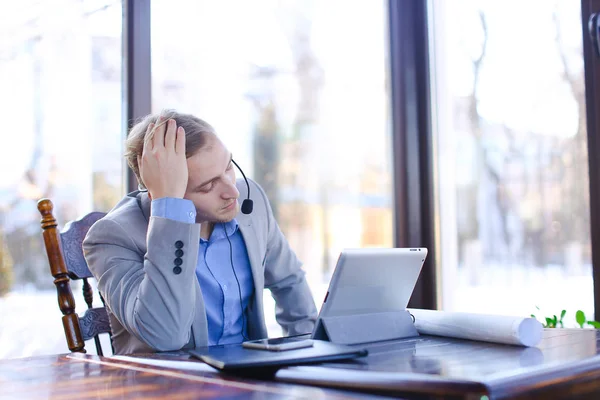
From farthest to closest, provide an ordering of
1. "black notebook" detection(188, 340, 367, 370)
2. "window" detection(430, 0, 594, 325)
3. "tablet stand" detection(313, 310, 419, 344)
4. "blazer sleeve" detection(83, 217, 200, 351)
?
"window" detection(430, 0, 594, 325)
"blazer sleeve" detection(83, 217, 200, 351)
"tablet stand" detection(313, 310, 419, 344)
"black notebook" detection(188, 340, 367, 370)

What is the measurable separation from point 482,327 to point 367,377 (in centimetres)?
42

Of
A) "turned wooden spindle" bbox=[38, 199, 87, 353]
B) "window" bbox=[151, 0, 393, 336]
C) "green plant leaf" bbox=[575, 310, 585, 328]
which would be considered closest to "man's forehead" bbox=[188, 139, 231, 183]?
"turned wooden spindle" bbox=[38, 199, 87, 353]

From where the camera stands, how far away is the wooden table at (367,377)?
84 centimetres

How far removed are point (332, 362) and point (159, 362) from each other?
0.99 ft

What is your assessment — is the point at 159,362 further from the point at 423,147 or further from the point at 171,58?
the point at 423,147

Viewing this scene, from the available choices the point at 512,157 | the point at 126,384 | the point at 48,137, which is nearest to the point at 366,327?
the point at 126,384

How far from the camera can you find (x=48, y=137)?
247 centimetres

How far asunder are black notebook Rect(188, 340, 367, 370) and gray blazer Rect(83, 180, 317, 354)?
0.25 m

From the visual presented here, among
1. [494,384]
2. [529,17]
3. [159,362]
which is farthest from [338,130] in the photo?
[494,384]

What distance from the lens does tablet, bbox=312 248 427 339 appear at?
1.21m

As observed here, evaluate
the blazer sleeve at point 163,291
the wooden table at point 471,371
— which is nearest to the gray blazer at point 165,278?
the blazer sleeve at point 163,291

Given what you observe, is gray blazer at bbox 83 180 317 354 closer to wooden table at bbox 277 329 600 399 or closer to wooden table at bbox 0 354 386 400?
wooden table at bbox 0 354 386 400

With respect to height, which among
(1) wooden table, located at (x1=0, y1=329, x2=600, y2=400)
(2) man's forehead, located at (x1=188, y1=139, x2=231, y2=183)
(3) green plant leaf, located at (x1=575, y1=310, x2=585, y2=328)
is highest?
(2) man's forehead, located at (x1=188, y1=139, x2=231, y2=183)

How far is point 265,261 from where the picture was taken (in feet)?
6.07
